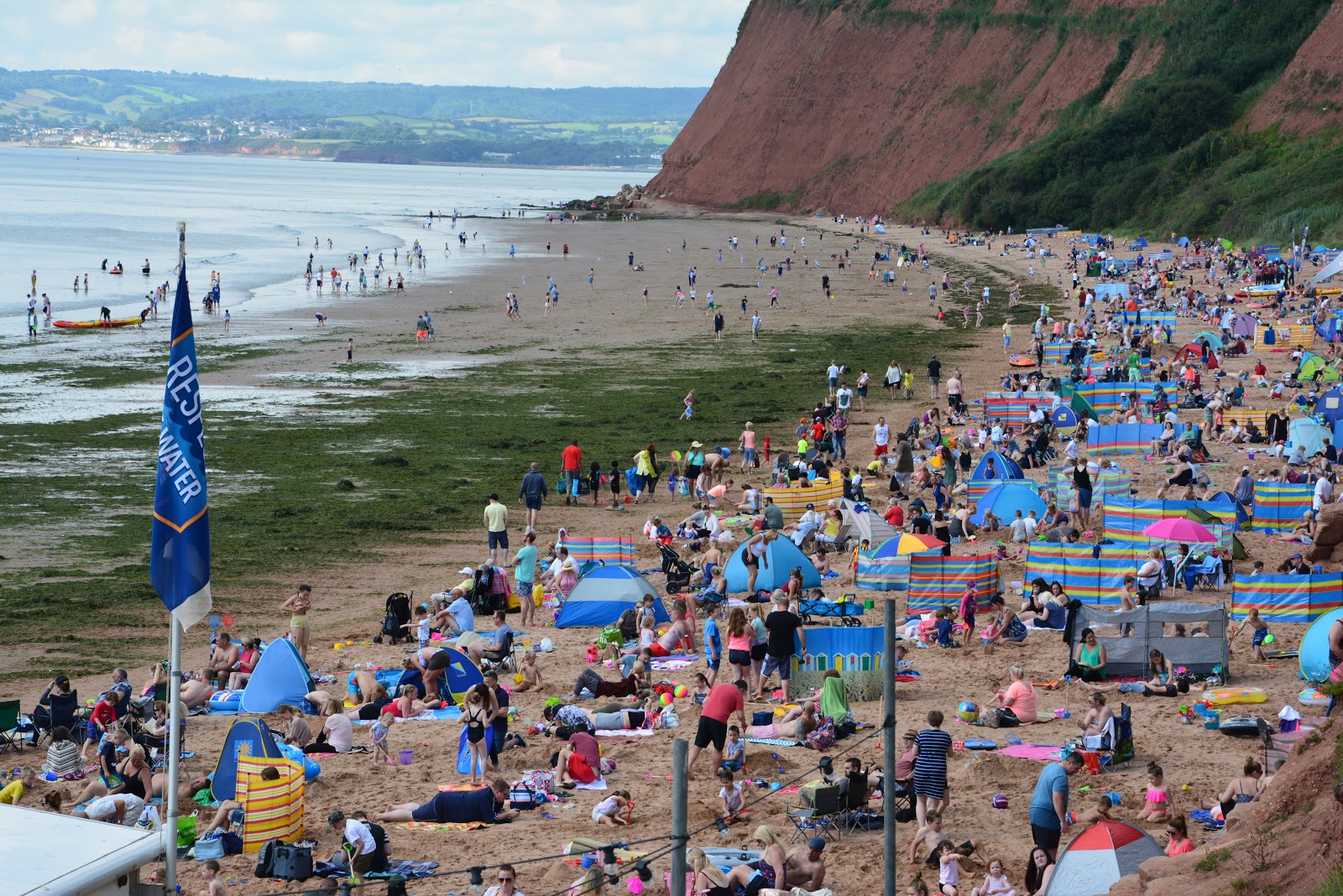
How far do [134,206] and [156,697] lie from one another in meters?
130

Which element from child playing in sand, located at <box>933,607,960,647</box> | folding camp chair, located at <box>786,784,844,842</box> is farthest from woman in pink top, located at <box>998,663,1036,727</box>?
child playing in sand, located at <box>933,607,960,647</box>

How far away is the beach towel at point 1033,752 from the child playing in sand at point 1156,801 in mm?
1491

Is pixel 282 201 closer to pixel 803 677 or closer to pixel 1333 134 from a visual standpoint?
pixel 1333 134

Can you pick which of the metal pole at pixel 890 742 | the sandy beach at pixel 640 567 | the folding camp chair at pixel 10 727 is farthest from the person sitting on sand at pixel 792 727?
the folding camp chair at pixel 10 727

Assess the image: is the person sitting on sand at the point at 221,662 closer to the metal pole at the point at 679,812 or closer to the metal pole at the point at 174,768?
the metal pole at the point at 174,768

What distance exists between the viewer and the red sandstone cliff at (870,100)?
98562mm

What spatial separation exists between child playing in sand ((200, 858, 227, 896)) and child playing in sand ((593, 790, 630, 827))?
3.00m

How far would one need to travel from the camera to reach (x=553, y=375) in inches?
1583

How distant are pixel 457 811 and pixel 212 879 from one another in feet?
7.58

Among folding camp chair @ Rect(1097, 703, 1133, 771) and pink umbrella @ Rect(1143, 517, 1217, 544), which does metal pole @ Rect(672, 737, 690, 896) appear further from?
pink umbrella @ Rect(1143, 517, 1217, 544)

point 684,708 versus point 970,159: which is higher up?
point 970,159

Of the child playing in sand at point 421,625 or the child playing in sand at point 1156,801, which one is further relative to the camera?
the child playing in sand at point 421,625

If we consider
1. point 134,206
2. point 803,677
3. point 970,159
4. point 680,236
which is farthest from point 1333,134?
point 134,206

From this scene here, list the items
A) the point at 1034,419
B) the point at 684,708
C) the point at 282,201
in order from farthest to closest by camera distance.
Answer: the point at 282,201 < the point at 1034,419 < the point at 684,708
